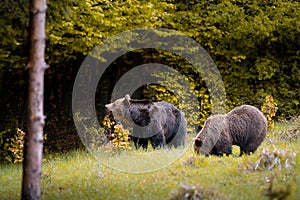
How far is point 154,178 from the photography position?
9.39m

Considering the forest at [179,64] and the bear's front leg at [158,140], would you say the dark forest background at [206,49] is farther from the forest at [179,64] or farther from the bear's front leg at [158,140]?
the bear's front leg at [158,140]

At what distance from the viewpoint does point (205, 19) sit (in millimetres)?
18453

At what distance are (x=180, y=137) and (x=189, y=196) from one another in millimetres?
7985

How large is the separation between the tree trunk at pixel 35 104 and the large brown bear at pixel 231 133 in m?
5.65

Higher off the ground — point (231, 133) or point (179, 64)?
point (179, 64)

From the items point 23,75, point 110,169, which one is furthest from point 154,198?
point 23,75

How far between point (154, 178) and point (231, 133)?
3.65 m

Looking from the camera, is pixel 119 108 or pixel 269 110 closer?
pixel 119 108

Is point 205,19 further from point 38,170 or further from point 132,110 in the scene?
point 38,170

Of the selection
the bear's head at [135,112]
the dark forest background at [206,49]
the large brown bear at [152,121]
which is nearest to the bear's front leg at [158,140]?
the large brown bear at [152,121]

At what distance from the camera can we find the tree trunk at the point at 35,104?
7.11 meters

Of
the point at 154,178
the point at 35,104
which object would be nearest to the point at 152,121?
the point at 154,178

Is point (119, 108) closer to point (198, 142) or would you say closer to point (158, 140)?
point (158, 140)

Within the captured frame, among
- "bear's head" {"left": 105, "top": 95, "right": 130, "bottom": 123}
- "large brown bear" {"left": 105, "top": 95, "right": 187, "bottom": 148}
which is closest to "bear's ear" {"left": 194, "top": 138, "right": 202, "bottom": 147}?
"large brown bear" {"left": 105, "top": 95, "right": 187, "bottom": 148}
